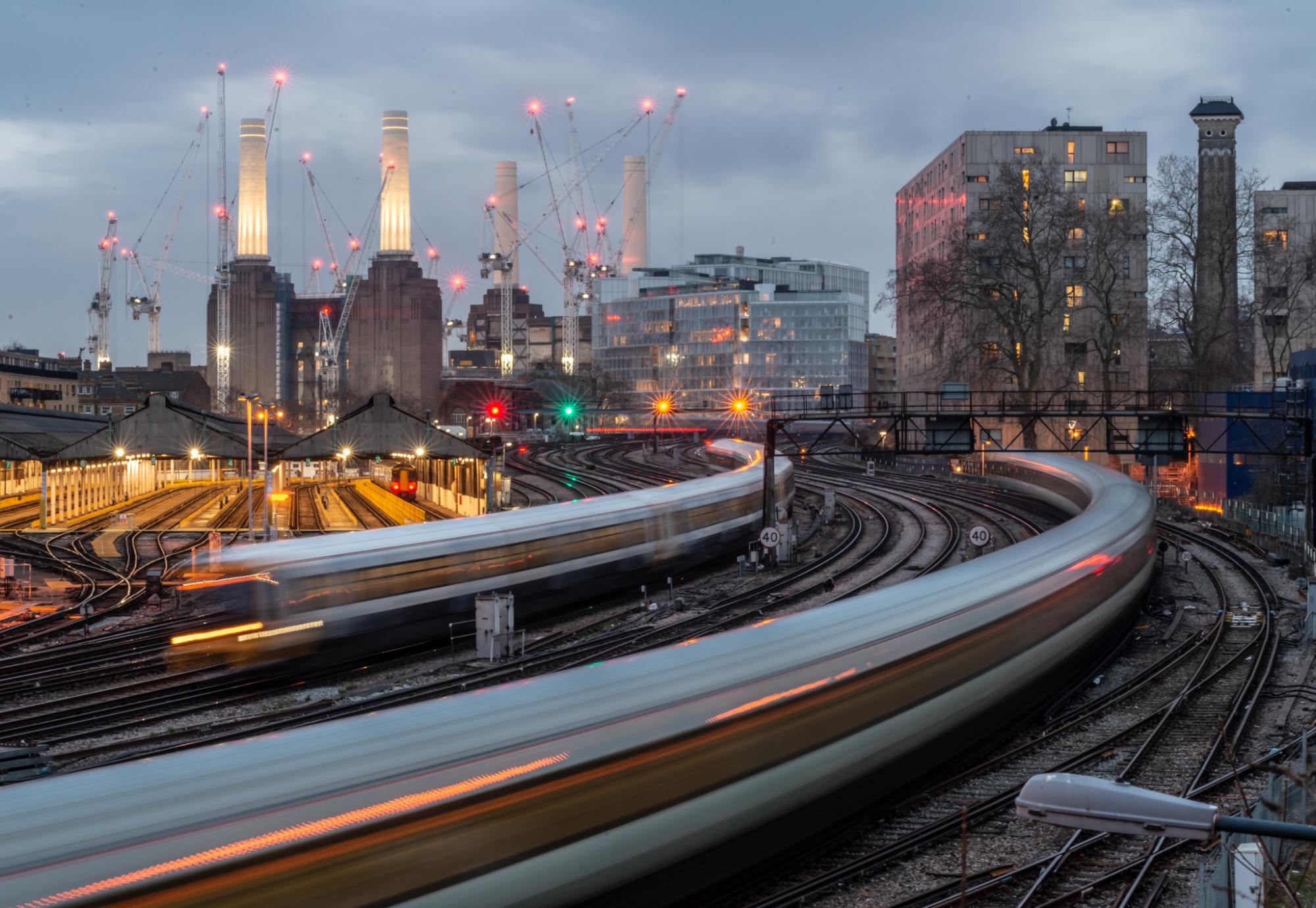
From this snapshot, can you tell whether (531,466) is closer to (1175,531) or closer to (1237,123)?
(1175,531)

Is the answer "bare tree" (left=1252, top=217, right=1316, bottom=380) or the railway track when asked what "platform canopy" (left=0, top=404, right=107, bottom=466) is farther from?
"bare tree" (left=1252, top=217, right=1316, bottom=380)

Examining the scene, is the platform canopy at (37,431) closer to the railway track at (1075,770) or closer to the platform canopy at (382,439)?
the platform canopy at (382,439)

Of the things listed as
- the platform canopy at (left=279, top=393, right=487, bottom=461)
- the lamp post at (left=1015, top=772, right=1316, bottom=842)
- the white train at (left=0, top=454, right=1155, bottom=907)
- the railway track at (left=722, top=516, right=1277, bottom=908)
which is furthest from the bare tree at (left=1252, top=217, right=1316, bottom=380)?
the lamp post at (left=1015, top=772, right=1316, bottom=842)

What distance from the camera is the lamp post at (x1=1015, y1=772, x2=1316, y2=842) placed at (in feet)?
15.0

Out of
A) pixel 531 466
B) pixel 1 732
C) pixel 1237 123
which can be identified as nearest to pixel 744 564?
pixel 1 732

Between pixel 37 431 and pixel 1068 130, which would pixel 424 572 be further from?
pixel 1068 130

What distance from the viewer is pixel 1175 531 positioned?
41.5m

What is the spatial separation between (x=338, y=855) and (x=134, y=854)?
123 centimetres

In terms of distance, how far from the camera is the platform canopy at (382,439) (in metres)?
44.8

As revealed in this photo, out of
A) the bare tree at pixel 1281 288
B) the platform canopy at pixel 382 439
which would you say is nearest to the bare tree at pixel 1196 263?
the bare tree at pixel 1281 288

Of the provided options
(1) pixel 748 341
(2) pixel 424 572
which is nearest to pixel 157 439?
(2) pixel 424 572

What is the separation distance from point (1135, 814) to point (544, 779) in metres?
5.16

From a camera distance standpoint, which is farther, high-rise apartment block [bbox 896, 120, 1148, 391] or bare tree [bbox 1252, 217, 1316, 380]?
high-rise apartment block [bbox 896, 120, 1148, 391]

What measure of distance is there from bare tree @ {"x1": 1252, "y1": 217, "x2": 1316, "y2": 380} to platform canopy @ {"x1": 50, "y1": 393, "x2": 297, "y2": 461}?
4019cm
